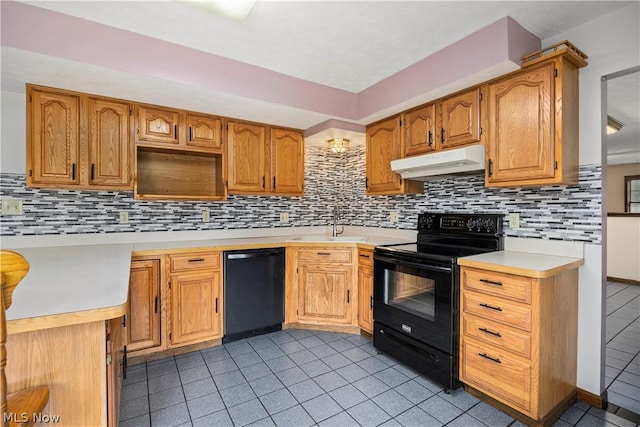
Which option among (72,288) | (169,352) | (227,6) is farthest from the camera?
(169,352)

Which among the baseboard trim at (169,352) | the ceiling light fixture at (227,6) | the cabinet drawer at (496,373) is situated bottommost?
the baseboard trim at (169,352)

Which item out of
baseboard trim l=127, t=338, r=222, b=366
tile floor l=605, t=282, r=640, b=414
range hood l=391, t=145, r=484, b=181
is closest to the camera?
tile floor l=605, t=282, r=640, b=414

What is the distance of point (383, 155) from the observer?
3.07 m

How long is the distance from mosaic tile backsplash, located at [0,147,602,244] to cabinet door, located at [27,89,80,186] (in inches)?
10.3

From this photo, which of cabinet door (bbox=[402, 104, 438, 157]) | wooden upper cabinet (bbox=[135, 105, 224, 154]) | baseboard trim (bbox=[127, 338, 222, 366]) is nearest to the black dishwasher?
baseboard trim (bbox=[127, 338, 222, 366])

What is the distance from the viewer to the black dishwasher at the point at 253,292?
274cm

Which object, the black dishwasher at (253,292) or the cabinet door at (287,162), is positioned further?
→ the cabinet door at (287,162)

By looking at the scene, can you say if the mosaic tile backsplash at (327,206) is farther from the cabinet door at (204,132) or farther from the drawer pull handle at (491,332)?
the drawer pull handle at (491,332)

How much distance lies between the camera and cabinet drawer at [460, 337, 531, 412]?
1.74 metres

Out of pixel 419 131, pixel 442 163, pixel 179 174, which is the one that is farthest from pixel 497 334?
pixel 179 174

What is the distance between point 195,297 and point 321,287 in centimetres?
113

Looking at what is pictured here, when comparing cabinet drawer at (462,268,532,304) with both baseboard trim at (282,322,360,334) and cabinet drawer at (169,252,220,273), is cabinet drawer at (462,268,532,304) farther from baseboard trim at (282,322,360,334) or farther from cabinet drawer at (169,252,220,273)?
cabinet drawer at (169,252,220,273)

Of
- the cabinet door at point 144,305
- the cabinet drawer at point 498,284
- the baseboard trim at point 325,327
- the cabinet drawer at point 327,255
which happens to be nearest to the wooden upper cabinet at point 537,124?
the cabinet drawer at point 498,284

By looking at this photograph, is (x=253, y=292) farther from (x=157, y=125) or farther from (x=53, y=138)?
(x=53, y=138)
